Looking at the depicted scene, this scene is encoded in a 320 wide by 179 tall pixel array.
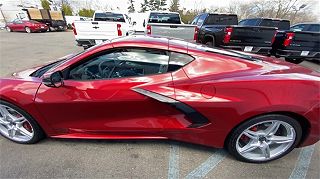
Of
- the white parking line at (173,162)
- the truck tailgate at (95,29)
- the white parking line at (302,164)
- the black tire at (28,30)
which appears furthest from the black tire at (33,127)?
the black tire at (28,30)

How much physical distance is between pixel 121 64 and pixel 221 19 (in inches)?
358

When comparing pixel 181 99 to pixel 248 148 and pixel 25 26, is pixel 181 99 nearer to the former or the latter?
pixel 248 148

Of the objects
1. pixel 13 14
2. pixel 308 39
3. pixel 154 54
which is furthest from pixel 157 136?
pixel 13 14

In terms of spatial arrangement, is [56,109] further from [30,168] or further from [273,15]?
[273,15]

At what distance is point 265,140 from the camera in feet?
8.00

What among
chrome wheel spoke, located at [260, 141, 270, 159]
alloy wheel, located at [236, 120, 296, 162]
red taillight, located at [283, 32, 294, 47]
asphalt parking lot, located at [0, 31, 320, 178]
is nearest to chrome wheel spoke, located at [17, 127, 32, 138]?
asphalt parking lot, located at [0, 31, 320, 178]

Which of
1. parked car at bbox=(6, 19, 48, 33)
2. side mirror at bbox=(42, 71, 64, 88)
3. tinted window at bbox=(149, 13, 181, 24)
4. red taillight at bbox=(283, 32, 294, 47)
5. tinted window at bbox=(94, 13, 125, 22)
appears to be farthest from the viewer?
parked car at bbox=(6, 19, 48, 33)

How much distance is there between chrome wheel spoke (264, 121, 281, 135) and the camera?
228 centimetres

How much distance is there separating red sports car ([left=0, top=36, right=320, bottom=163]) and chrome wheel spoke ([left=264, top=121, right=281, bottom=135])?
0.03 feet

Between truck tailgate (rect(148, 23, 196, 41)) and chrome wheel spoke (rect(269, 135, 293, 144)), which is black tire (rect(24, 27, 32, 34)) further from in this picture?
chrome wheel spoke (rect(269, 135, 293, 144))

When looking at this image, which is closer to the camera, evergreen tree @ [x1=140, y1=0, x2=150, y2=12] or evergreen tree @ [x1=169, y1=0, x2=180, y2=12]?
evergreen tree @ [x1=169, y1=0, x2=180, y2=12]

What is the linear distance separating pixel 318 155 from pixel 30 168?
3559 millimetres

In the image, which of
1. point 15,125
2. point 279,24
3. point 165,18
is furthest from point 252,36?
point 15,125

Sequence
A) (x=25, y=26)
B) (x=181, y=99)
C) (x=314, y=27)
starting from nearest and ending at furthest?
(x=181, y=99) < (x=314, y=27) < (x=25, y=26)
